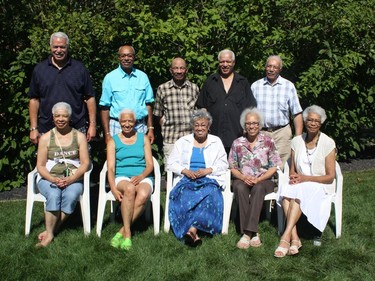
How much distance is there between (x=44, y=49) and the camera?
20.7ft

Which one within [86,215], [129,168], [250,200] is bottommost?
[86,215]

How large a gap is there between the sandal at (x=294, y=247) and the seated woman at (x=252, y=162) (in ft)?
1.71

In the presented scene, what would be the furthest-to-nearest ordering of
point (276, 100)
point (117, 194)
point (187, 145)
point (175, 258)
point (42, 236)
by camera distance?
point (276, 100) → point (187, 145) → point (117, 194) → point (42, 236) → point (175, 258)

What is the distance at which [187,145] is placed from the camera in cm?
568

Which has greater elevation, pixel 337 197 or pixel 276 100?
pixel 276 100

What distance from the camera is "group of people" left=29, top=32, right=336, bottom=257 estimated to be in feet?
17.3

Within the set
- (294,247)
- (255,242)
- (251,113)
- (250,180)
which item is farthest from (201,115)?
(294,247)

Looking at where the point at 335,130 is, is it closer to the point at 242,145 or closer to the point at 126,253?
the point at 242,145

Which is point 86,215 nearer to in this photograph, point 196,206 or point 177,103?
→ point 196,206

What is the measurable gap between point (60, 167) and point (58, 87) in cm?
77

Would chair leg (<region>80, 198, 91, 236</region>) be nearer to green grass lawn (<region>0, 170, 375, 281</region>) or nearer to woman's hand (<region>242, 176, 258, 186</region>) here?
green grass lawn (<region>0, 170, 375, 281</region>)

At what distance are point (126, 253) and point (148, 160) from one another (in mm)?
1042

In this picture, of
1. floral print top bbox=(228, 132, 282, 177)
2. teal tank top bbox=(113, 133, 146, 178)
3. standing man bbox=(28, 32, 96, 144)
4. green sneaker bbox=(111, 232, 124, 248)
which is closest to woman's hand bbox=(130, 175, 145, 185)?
teal tank top bbox=(113, 133, 146, 178)

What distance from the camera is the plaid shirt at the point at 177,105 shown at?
5.98m
